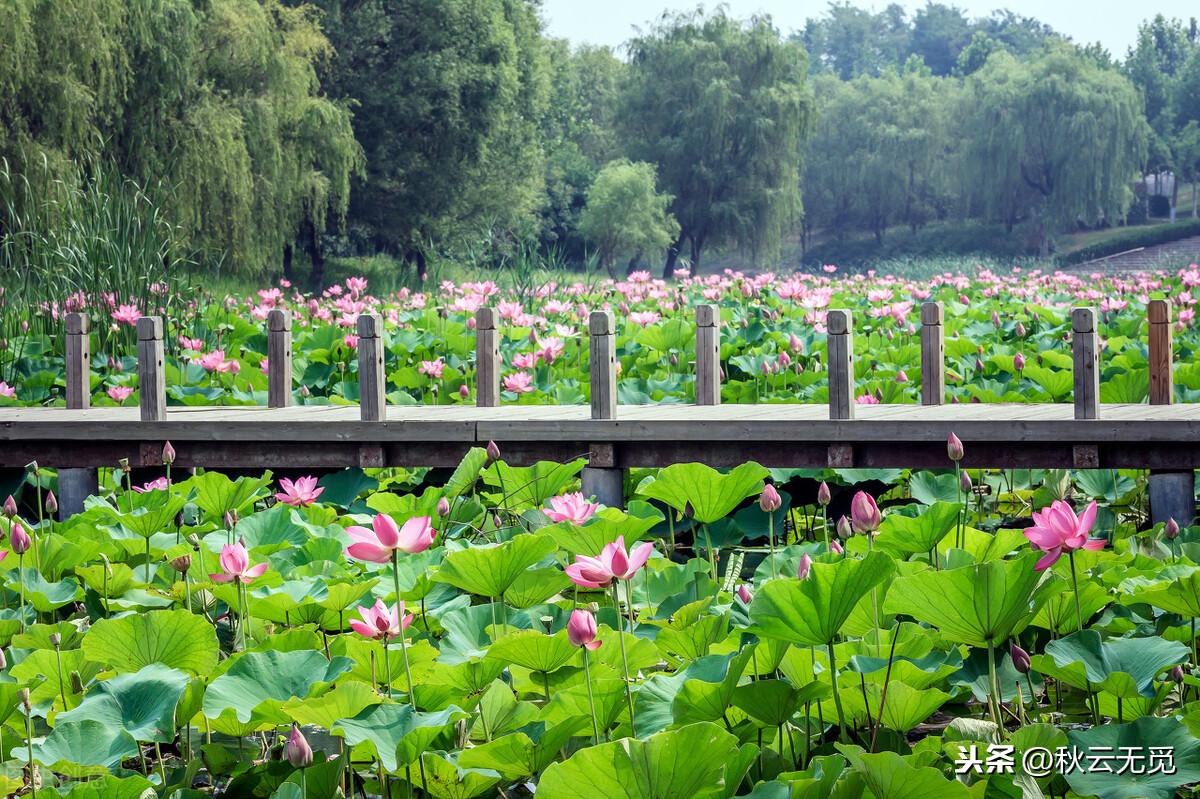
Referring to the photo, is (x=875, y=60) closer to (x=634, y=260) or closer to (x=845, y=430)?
(x=634, y=260)

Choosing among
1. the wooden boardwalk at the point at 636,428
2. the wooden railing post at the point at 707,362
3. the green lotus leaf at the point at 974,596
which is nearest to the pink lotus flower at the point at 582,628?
the green lotus leaf at the point at 974,596

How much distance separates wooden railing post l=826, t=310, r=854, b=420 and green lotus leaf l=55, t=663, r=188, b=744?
338 centimetres

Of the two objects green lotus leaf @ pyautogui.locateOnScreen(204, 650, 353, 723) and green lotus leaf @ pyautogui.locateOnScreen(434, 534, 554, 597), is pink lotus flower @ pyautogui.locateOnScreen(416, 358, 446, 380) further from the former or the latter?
green lotus leaf @ pyautogui.locateOnScreen(204, 650, 353, 723)

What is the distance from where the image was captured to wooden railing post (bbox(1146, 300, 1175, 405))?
17.5 feet

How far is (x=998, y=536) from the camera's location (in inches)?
101

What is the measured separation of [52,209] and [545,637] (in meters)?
10.8

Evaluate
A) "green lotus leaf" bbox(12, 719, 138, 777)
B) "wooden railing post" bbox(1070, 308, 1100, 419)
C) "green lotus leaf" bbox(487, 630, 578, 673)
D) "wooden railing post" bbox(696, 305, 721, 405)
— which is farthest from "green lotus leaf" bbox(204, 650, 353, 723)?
"wooden railing post" bbox(696, 305, 721, 405)

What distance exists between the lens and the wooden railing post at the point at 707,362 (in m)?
6.32

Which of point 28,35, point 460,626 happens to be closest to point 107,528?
point 460,626

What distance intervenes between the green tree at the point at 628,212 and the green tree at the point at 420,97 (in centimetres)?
762

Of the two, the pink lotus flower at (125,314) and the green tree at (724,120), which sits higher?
the green tree at (724,120)

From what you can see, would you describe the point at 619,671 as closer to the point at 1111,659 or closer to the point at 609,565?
the point at 609,565

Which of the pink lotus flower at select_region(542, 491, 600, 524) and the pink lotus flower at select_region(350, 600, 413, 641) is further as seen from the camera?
the pink lotus flower at select_region(542, 491, 600, 524)

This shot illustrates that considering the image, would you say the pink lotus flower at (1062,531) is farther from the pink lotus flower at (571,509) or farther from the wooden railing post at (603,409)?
the wooden railing post at (603,409)
